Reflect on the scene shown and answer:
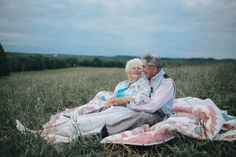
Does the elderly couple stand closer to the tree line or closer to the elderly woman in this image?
the elderly woman

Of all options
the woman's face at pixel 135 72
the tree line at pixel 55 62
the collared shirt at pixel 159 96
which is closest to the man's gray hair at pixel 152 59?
the collared shirt at pixel 159 96

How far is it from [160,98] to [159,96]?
3cm

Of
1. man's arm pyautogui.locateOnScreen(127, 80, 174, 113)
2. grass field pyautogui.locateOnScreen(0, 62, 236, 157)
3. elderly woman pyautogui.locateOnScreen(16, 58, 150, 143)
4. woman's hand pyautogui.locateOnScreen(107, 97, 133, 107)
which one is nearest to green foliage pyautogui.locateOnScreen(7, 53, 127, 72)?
grass field pyautogui.locateOnScreen(0, 62, 236, 157)

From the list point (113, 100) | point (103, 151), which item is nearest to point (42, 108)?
point (113, 100)

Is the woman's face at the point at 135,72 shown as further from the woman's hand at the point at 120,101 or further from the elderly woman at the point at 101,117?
the woman's hand at the point at 120,101

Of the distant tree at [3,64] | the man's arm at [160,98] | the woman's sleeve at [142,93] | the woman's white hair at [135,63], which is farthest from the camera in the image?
the distant tree at [3,64]

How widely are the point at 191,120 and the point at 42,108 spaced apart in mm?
3117

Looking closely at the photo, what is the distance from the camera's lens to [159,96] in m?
4.86

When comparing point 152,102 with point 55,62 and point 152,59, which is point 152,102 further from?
point 55,62

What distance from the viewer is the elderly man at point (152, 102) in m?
4.88

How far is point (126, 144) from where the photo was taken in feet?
15.2

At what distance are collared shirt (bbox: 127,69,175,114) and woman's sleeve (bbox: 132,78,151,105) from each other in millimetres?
61

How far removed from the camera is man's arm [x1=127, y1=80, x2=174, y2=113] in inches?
191

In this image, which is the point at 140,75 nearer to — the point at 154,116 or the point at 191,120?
the point at 154,116
